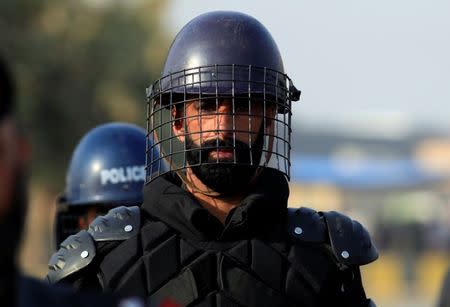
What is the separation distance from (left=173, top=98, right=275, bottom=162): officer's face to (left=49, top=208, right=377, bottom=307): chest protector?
1.04ft

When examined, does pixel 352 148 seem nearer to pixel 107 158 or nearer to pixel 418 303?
pixel 418 303

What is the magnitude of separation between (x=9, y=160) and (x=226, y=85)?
6.67ft

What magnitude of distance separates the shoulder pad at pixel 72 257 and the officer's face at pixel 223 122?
48cm

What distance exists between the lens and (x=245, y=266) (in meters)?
4.44

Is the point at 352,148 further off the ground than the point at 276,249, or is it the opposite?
the point at 276,249

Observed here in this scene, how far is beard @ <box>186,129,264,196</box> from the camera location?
14.7 ft

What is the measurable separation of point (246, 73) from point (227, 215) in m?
0.51

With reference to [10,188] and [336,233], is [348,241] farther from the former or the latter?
[10,188]

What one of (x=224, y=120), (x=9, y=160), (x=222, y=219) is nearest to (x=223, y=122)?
(x=224, y=120)

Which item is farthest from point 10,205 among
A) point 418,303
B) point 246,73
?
point 418,303

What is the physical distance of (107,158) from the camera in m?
7.05

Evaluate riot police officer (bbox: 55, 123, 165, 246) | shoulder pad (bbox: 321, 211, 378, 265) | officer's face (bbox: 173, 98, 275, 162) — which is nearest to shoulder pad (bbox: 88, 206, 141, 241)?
officer's face (bbox: 173, 98, 275, 162)

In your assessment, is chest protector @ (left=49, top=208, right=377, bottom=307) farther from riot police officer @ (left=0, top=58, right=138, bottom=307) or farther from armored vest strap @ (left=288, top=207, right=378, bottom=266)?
riot police officer @ (left=0, top=58, right=138, bottom=307)

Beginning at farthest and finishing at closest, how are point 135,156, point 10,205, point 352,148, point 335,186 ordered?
point 352,148 < point 335,186 < point 135,156 < point 10,205
